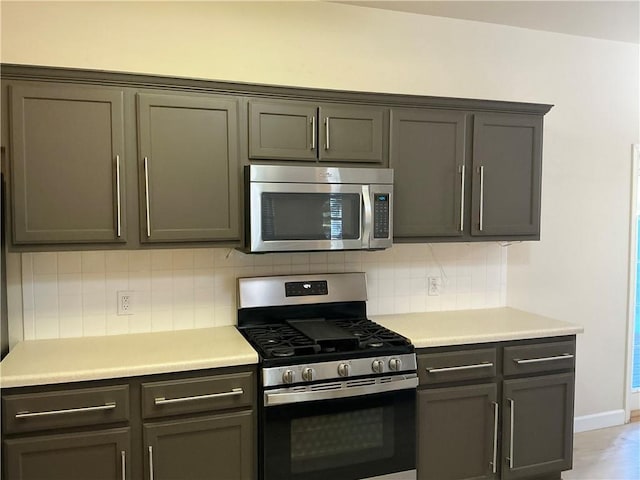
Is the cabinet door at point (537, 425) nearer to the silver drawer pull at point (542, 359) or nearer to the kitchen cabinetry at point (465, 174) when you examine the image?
the silver drawer pull at point (542, 359)

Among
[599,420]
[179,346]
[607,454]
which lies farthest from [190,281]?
[599,420]

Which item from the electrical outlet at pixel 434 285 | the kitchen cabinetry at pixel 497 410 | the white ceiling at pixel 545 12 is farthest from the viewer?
the electrical outlet at pixel 434 285

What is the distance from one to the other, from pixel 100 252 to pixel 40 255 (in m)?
0.27

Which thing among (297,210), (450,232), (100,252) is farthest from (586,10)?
(100,252)

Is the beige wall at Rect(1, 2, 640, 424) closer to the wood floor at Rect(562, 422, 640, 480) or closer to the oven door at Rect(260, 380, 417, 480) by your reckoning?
the wood floor at Rect(562, 422, 640, 480)

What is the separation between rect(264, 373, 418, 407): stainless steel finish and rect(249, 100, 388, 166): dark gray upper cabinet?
111 cm

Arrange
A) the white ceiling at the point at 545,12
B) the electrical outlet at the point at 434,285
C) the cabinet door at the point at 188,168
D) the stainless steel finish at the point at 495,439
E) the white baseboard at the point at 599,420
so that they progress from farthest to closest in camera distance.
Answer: the white baseboard at the point at 599,420, the electrical outlet at the point at 434,285, the white ceiling at the point at 545,12, the stainless steel finish at the point at 495,439, the cabinet door at the point at 188,168

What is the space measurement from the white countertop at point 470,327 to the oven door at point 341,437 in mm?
321

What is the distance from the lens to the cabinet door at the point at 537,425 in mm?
2791

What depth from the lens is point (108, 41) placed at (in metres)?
2.66

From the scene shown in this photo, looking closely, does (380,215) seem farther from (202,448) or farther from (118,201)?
(202,448)

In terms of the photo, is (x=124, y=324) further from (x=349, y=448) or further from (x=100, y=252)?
(x=349, y=448)

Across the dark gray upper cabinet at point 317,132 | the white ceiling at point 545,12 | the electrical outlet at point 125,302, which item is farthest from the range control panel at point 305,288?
the white ceiling at point 545,12

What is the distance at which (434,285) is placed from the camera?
3305mm
